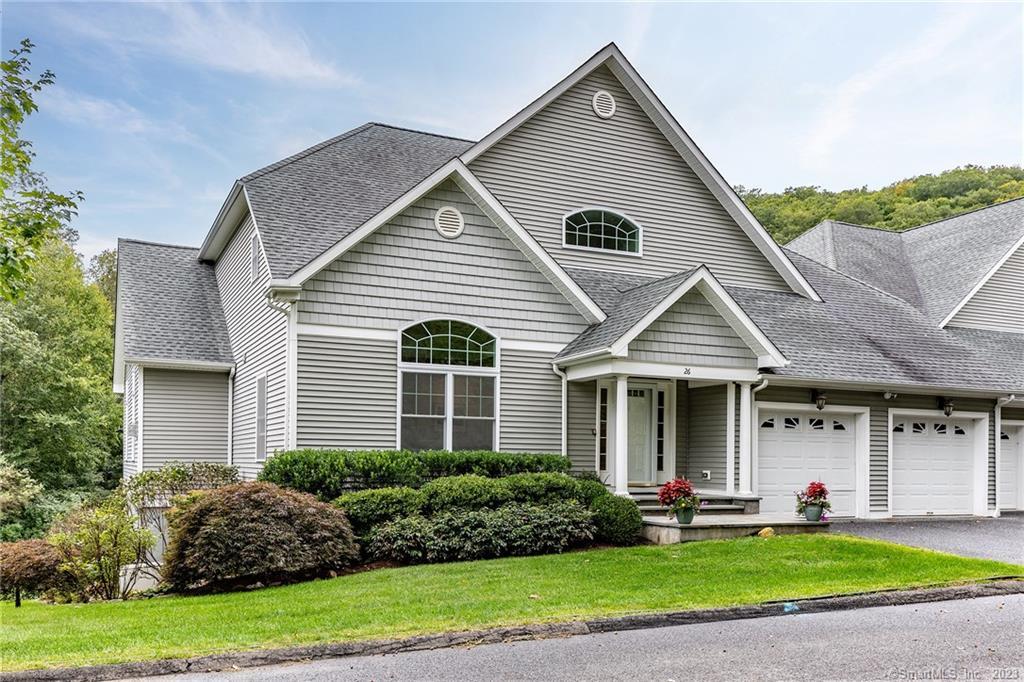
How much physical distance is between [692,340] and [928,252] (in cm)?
1322

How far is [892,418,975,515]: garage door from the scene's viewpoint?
59.3 ft

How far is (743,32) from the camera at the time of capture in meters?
18.7

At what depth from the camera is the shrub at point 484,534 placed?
11734mm

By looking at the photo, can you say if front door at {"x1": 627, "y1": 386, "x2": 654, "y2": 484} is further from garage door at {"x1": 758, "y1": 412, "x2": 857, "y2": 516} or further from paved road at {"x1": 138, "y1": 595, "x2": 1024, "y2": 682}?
paved road at {"x1": 138, "y1": 595, "x2": 1024, "y2": 682}

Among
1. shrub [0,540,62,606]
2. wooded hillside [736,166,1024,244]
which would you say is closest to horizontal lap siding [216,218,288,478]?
shrub [0,540,62,606]

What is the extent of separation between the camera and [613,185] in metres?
18.0

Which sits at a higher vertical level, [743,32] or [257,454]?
[743,32]

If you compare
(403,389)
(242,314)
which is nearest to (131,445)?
(242,314)

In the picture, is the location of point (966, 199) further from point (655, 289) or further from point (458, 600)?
point (458, 600)

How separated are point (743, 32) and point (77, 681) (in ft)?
56.6

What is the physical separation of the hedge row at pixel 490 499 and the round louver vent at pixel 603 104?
318 inches

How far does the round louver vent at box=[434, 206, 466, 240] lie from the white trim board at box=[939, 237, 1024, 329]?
12.6 meters

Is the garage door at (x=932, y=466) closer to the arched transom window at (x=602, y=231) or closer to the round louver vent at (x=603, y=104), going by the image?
the arched transom window at (x=602, y=231)

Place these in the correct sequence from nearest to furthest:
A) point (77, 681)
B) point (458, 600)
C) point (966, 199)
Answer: point (77, 681)
point (458, 600)
point (966, 199)
